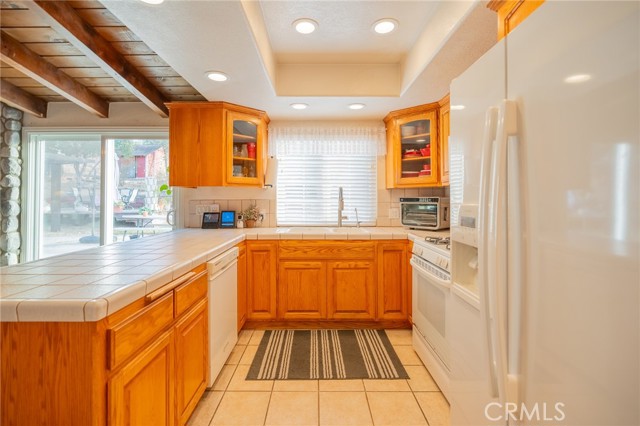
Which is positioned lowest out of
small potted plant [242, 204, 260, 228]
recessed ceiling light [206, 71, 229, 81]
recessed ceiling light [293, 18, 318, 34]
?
small potted plant [242, 204, 260, 228]

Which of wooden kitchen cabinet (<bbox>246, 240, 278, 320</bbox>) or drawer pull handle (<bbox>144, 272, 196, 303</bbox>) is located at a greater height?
drawer pull handle (<bbox>144, 272, 196, 303</bbox>)

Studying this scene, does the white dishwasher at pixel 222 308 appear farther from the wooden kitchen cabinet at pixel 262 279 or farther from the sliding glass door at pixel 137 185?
the sliding glass door at pixel 137 185

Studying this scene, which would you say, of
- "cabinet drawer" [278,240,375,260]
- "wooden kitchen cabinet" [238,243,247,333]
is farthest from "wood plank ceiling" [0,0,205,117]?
"cabinet drawer" [278,240,375,260]

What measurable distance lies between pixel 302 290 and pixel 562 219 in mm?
2224

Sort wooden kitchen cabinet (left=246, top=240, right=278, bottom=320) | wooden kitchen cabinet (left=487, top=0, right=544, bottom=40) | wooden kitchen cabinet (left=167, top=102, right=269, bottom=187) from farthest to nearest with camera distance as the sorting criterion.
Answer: wooden kitchen cabinet (left=167, top=102, right=269, bottom=187) < wooden kitchen cabinet (left=246, top=240, right=278, bottom=320) < wooden kitchen cabinet (left=487, top=0, right=544, bottom=40)

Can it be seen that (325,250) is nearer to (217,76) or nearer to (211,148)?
(211,148)

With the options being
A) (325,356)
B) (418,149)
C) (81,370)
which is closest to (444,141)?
(418,149)

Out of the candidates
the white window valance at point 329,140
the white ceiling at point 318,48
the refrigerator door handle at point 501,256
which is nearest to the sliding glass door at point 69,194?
the white ceiling at point 318,48

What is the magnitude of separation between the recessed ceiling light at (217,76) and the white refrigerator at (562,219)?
6.09ft

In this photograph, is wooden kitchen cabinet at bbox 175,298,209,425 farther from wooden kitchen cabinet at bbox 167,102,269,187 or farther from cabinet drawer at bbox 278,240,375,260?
wooden kitchen cabinet at bbox 167,102,269,187

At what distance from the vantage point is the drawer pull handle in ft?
3.53

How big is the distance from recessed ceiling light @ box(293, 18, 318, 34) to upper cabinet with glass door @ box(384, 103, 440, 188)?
127cm

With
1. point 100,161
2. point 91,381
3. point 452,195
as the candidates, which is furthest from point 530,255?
point 100,161

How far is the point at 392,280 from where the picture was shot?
2598 mm
